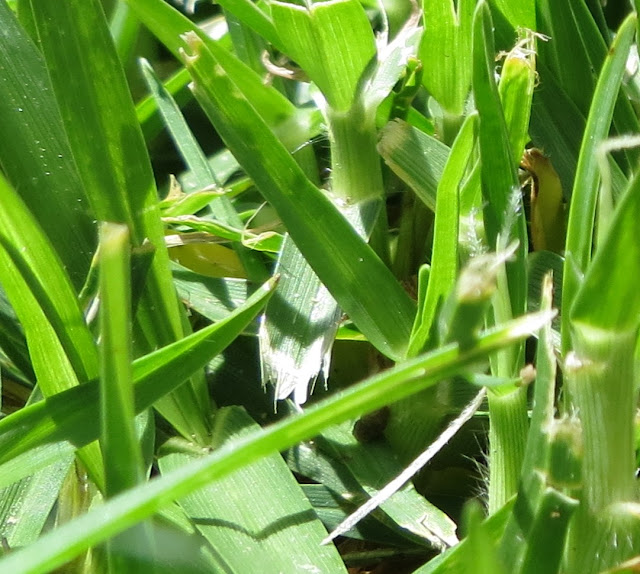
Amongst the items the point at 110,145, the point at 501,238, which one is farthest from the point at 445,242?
the point at 110,145

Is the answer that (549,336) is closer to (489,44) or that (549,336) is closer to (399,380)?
(399,380)

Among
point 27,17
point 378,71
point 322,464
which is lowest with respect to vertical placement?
point 322,464

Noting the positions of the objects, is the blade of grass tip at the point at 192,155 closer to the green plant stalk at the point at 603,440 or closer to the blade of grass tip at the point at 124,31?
the blade of grass tip at the point at 124,31

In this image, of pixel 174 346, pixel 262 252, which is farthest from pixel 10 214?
pixel 262 252

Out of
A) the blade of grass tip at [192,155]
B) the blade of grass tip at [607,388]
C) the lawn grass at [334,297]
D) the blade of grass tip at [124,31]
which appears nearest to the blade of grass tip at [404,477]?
the lawn grass at [334,297]

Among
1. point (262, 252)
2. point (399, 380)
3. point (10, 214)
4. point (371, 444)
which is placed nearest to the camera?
point (399, 380)

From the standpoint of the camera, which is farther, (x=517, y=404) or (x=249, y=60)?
(x=249, y=60)
